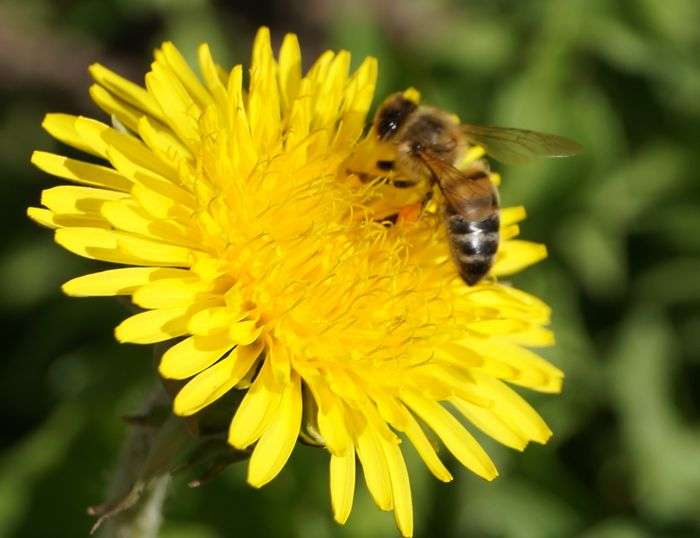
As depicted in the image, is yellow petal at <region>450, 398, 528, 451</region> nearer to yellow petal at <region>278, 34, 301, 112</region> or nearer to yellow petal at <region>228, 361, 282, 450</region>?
yellow petal at <region>228, 361, 282, 450</region>

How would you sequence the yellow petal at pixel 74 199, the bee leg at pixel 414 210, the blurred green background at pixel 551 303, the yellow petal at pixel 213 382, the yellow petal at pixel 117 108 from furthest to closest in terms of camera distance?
the blurred green background at pixel 551 303
the bee leg at pixel 414 210
the yellow petal at pixel 117 108
the yellow petal at pixel 74 199
the yellow petal at pixel 213 382

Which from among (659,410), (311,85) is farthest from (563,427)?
(311,85)

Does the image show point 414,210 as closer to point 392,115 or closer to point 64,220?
point 392,115

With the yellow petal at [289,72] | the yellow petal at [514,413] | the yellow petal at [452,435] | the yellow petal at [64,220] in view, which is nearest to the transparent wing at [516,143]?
the yellow petal at [289,72]

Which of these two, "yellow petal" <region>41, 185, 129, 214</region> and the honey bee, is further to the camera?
the honey bee

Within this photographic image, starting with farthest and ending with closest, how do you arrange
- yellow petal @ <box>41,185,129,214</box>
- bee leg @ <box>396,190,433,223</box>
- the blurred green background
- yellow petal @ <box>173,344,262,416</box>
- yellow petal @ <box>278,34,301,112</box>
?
→ the blurred green background
yellow petal @ <box>278,34,301,112</box>
bee leg @ <box>396,190,433,223</box>
yellow petal @ <box>41,185,129,214</box>
yellow petal @ <box>173,344,262,416</box>

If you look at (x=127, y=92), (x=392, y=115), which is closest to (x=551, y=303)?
(x=392, y=115)

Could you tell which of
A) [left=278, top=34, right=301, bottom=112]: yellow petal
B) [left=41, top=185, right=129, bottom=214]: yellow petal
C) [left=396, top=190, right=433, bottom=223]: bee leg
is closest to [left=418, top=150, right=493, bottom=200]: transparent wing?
[left=396, top=190, right=433, bottom=223]: bee leg

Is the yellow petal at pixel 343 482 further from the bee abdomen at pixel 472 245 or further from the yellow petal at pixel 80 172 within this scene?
the yellow petal at pixel 80 172
